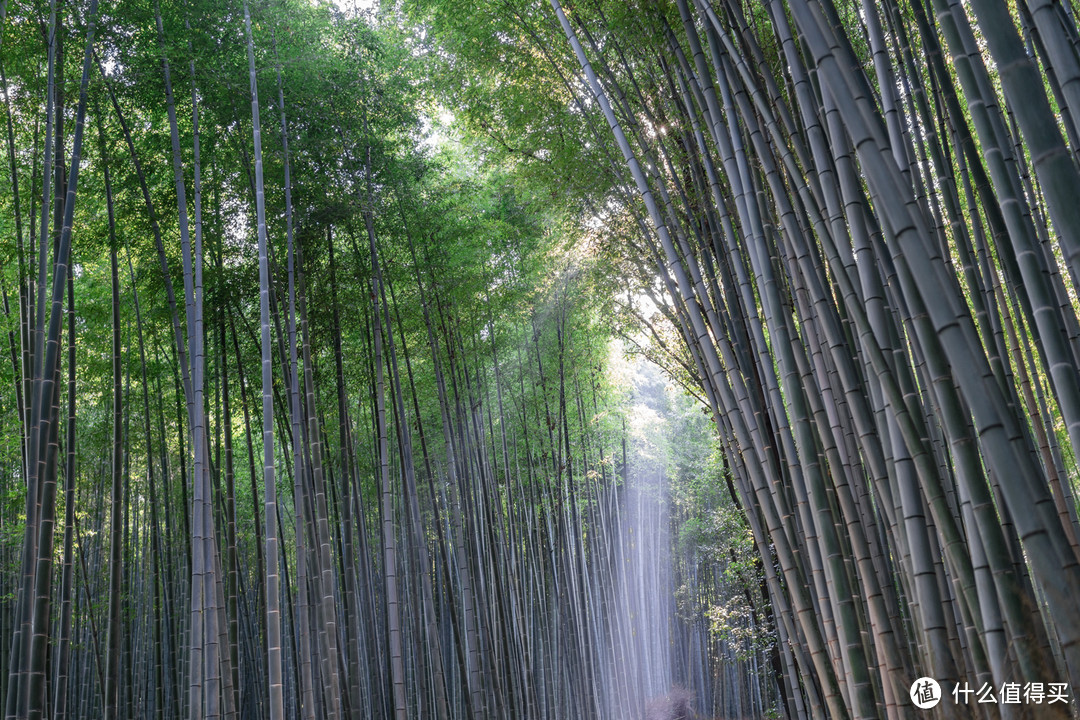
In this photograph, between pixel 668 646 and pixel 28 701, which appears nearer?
pixel 28 701

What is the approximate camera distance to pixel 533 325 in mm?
8117

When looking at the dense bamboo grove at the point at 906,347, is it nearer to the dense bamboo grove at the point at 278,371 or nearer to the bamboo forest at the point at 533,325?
the bamboo forest at the point at 533,325

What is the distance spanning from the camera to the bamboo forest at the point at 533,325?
144 centimetres

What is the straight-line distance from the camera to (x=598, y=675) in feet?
27.9

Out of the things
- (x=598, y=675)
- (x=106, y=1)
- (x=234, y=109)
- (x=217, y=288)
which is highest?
(x=106, y=1)

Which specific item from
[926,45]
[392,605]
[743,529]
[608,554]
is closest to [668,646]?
[608,554]

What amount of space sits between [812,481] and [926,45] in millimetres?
1228

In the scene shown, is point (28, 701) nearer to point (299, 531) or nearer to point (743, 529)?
point (299, 531)

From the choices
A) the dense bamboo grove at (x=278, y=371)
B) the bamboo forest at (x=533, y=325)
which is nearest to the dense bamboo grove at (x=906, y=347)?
the bamboo forest at (x=533, y=325)
